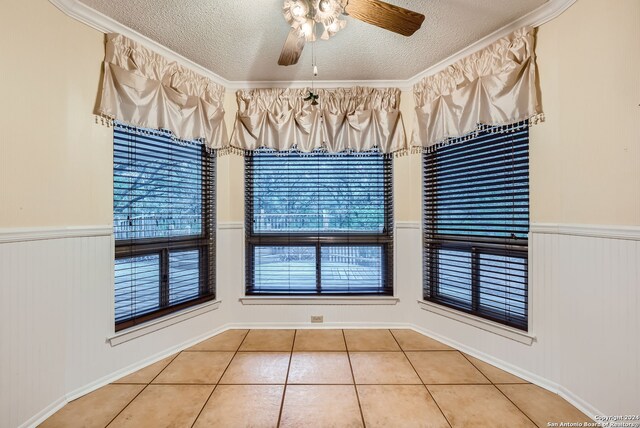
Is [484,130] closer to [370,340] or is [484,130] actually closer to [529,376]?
[529,376]

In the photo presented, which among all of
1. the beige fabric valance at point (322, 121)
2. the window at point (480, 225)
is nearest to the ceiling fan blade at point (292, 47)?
the beige fabric valance at point (322, 121)

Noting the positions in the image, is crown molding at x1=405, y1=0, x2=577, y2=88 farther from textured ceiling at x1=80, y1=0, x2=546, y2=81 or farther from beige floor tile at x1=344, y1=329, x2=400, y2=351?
beige floor tile at x1=344, y1=329, x2=400, y2=351

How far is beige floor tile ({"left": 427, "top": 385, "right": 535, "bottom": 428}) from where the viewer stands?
1434 mm

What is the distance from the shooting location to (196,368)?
193 cm

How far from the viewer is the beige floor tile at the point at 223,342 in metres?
2.21

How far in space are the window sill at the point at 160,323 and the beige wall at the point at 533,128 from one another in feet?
2.67

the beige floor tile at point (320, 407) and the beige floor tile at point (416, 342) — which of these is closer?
the beige floor tile at point (320, 407)

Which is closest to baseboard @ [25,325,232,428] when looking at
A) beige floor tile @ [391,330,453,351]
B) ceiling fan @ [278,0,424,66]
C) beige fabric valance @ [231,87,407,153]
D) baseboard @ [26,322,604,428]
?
baseboard @ [26,322,604,428]

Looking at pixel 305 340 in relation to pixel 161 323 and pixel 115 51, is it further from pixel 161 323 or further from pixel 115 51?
pixel 115 51

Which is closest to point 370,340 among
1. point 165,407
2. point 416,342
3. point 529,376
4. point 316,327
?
point 416,342

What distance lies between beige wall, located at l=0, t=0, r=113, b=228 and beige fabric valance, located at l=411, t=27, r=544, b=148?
8.19 feet

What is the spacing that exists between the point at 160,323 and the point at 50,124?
1.53 m

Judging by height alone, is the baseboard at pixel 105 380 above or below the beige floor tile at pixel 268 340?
above

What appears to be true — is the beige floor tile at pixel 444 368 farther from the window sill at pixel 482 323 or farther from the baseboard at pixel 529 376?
the window sill at pixel 482 323
